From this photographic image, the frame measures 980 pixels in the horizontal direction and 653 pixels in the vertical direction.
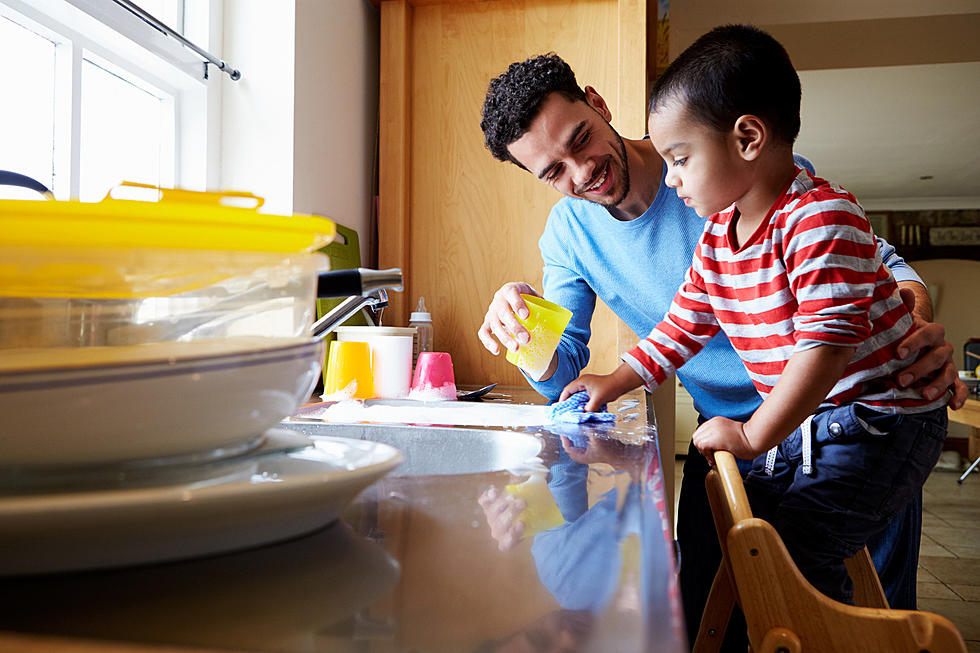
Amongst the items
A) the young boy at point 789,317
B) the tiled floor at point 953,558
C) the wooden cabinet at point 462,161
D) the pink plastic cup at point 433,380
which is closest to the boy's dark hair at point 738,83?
the young boy at point 789,317

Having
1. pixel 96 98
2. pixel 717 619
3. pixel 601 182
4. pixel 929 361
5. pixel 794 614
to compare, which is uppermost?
pixel 96 98

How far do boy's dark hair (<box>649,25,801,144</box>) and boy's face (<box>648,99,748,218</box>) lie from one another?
0.02 m

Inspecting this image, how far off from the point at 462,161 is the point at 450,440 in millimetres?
1290

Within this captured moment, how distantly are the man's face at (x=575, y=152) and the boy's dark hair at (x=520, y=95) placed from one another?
0.02 metres

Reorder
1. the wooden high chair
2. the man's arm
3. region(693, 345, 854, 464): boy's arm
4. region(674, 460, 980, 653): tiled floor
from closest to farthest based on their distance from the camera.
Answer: the wooden high chair
region(693, 345, 854, 464): boy's arm
the man's arm
region(674, 460, 980, 653): tiled floor

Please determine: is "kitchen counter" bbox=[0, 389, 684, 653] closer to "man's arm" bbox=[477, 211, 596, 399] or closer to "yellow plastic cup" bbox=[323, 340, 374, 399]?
"man's arm" bbox=[477, 211, 596, 399]

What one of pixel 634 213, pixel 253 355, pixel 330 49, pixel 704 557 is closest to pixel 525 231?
pixel 634 213

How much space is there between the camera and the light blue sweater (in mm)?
1475

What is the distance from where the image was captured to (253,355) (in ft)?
1.16

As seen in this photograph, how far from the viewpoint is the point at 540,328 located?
1.20m

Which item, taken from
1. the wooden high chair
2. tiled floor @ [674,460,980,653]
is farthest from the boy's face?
tiled floor @ [674,460,980,653]

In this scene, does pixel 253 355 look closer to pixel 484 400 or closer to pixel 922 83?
pixel 484 400

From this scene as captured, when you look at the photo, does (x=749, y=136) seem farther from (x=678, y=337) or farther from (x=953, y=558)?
(x=953, y=558)

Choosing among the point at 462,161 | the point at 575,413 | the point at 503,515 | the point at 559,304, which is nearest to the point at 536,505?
the point at 503,515
